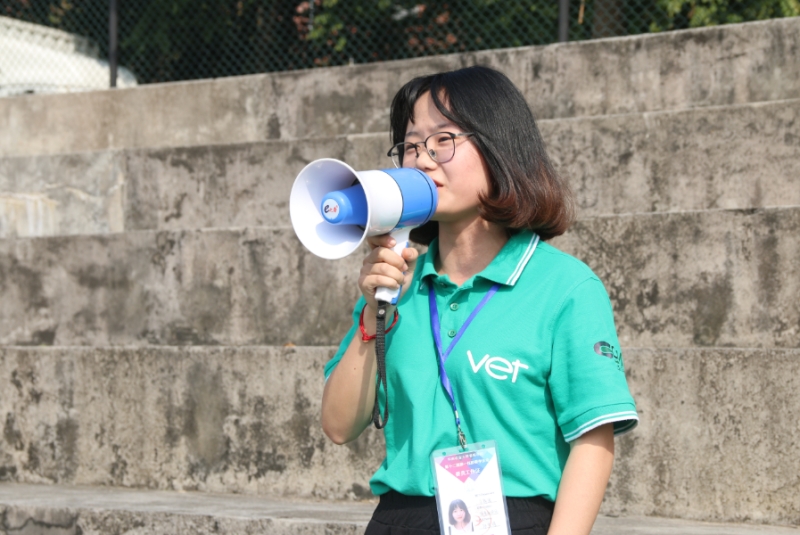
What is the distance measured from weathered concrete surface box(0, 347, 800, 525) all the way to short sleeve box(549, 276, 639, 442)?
1.73 meters

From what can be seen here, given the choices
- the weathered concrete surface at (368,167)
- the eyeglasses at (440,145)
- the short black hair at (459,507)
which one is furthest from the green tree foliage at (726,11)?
the short black hair at (459,507)

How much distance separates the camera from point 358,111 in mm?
5973

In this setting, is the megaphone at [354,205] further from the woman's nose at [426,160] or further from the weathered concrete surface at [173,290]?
the weathered concrete surface at [173,290]

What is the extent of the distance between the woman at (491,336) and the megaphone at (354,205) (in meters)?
0.06


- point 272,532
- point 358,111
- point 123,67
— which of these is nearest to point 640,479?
point 272,532

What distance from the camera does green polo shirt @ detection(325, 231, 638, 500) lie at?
1747 millimetres

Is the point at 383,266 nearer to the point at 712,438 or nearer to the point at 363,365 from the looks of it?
the point at 363,365

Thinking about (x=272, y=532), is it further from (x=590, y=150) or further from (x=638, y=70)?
(x=638, y=70)

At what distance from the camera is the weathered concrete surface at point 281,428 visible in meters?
3.32

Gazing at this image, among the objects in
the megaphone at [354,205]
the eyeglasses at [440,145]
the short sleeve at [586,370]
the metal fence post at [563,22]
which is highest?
the metal fence post at [563,22]

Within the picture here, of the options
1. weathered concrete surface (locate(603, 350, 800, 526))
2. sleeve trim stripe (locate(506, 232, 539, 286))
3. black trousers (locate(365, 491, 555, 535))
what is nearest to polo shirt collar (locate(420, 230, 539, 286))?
sleeve trim stripe (locate(506, 232, 539, 286))

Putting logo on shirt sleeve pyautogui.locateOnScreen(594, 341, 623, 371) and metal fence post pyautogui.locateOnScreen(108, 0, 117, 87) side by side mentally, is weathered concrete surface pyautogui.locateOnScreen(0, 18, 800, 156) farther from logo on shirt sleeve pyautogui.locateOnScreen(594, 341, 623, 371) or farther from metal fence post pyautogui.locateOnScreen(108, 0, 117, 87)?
logo on shirt sleeve pyautogui.locateOnScreen(594, 341, 623, 371)

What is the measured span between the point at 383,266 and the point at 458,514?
1.57 ft

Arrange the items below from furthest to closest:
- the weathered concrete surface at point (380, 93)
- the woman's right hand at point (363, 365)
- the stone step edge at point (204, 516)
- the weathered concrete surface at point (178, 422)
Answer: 1. the weathered concrete surface at point (380, 93)
2. the weathered concrete surface at point (178, 422)
3. the stone step edge at point (204, 516)
4. the woman's right hand at point (363, 365)
